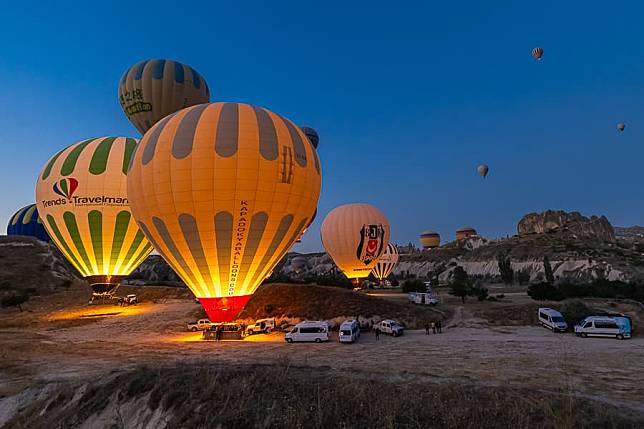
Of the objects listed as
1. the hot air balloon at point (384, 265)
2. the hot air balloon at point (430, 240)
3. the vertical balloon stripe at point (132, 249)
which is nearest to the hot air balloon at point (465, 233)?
the hot air balloon at point (430, 240)

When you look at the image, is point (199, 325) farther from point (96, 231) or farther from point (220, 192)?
point (220, 192)

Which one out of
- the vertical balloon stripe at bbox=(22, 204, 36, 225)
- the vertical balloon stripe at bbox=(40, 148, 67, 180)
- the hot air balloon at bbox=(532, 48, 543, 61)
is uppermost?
the hot air balloon at bbox=(532, 48, 543, 61)

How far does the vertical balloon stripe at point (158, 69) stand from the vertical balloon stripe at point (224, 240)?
26.3 meters

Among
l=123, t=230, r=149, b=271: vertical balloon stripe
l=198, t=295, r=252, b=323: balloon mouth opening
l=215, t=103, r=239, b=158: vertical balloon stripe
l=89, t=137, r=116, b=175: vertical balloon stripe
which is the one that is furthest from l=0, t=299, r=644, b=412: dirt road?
l=89, t=137, r=116, b=175: vertical balloon stripe

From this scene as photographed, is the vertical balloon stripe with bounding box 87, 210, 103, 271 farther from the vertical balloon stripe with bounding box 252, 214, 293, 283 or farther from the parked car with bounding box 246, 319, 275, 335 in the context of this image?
the vertical balloon stripe with bounding box 252, 214, 293, 283

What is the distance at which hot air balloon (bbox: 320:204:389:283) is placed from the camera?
51.4 m

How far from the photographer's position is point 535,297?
142ft

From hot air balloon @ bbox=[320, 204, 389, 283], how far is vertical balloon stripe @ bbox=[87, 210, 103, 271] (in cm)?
2938

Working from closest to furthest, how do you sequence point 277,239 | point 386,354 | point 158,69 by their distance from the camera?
point 386,354, point 277,239, point 158,69

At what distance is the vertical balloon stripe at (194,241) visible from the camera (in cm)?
2205

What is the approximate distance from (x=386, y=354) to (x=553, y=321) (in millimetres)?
16369

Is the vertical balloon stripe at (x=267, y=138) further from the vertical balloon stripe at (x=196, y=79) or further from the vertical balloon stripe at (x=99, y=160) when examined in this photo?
the vertical balloon stripe at (x=196, y=79)

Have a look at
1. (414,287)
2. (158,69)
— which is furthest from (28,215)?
(414,287)

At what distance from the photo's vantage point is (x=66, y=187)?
32469 mm
